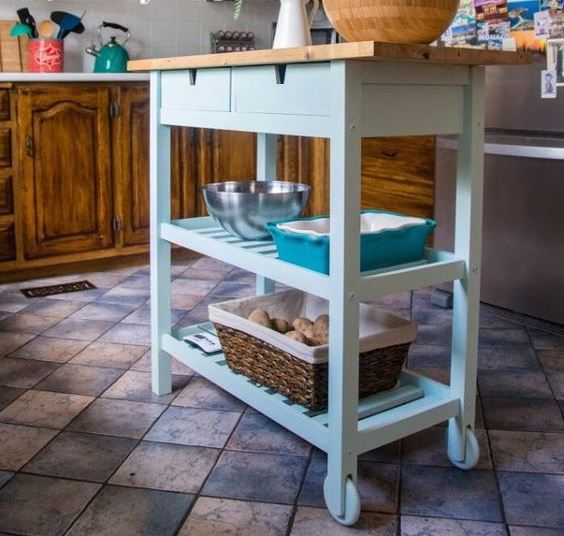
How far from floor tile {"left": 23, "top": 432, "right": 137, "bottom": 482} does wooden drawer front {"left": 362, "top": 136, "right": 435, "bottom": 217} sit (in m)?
1.89

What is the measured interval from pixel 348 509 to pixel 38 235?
2471 mm

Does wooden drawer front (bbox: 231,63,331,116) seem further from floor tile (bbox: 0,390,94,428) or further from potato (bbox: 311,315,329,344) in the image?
floor tile (bbox: 0,390,94,428)

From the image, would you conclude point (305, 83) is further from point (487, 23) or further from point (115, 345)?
point (487, 23)

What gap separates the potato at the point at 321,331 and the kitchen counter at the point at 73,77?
208 cm

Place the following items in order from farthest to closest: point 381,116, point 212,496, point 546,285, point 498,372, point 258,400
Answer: point 546,285 → point 498,372 → point 258,400 → point 212,496 → point 381,116

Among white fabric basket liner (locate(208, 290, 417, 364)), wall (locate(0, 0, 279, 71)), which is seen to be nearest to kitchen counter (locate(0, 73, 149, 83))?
wall (locate(0, 0, 279, 71))

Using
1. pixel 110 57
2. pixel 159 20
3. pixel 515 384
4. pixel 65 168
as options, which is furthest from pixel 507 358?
pixel 159 20

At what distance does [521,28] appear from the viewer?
291 cm

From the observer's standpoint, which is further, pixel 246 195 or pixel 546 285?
pixel 546 285

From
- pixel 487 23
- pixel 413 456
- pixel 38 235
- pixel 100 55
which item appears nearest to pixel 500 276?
pixel 487 23

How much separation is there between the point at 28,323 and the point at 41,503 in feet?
4.65

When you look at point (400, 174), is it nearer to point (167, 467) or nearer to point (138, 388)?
point (138, 388)

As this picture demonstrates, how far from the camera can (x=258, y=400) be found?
6.28 ft

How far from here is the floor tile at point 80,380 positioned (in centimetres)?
238
